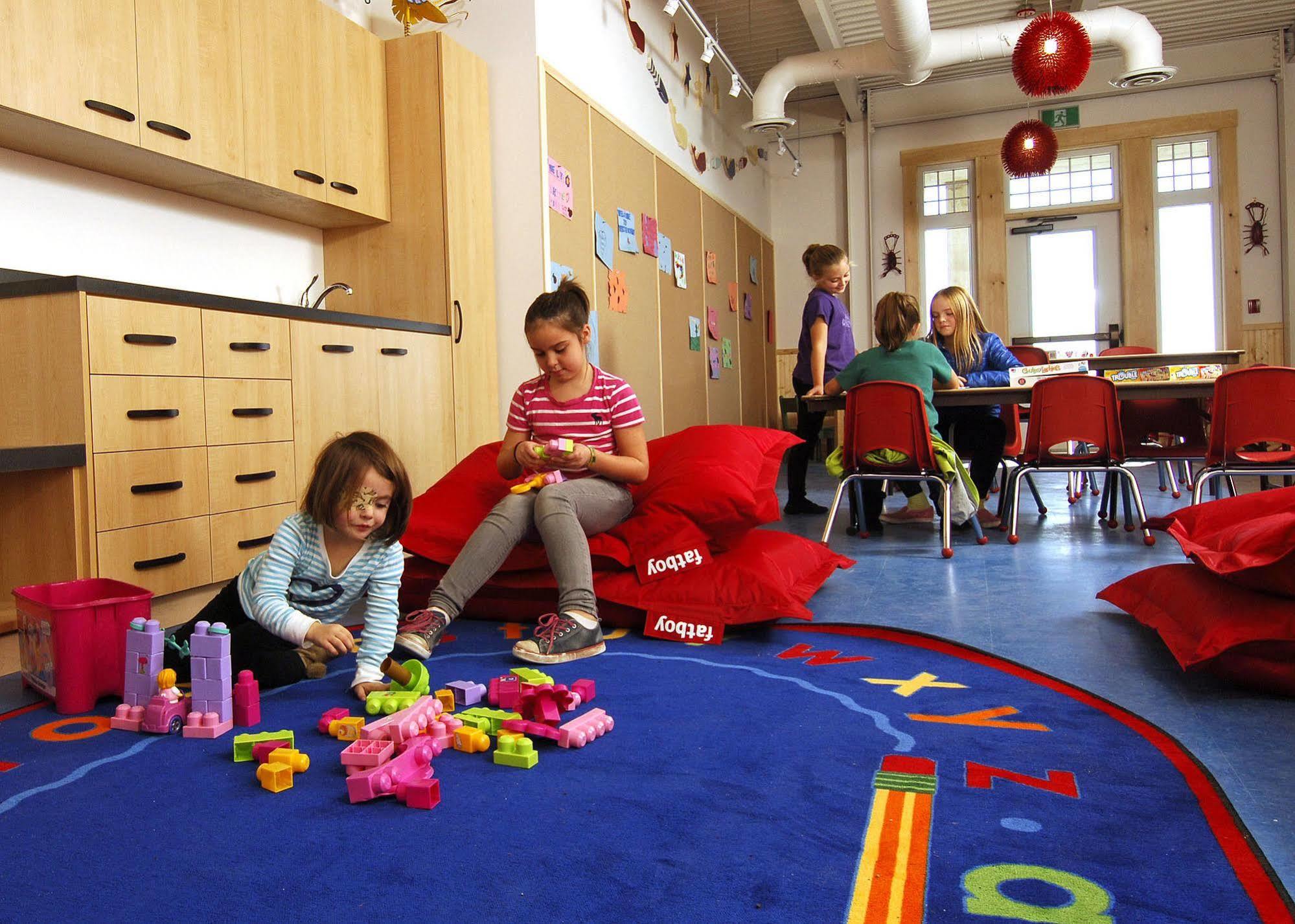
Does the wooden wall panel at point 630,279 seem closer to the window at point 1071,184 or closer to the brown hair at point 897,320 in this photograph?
the brown hair at point 897,320

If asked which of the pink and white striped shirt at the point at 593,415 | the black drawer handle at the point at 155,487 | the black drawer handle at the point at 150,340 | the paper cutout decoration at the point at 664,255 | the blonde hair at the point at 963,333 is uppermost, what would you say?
the paper cutout decoration at the point at 664,255

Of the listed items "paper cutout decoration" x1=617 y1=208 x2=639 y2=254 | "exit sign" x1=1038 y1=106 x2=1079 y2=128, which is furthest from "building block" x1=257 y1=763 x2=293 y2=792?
"exit sign" x1=1038 y1=106 x2=1079 y2=128

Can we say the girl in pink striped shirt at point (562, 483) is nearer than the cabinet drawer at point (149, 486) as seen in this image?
Yes

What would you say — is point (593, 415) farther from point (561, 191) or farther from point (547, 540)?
point (561, 191)

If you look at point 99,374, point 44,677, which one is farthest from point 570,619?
point 99,374

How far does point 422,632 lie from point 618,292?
3.21 m

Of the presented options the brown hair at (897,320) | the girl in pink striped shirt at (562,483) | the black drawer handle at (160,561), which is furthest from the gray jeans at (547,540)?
the brown hair at (897,320)

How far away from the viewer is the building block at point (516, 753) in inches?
56.9

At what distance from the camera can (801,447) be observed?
4383mm

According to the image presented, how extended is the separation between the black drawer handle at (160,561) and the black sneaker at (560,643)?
102 centimetres

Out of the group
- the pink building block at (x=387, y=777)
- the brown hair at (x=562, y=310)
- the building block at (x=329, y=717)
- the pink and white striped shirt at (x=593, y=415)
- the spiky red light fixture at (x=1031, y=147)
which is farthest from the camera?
the spiky red light fixture at (x=1031, y=147)

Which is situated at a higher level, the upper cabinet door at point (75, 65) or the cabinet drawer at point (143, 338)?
the upper cabinet door at point (75, 65)

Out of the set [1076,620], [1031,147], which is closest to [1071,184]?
[1031,147]

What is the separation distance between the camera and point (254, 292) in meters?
3.62
